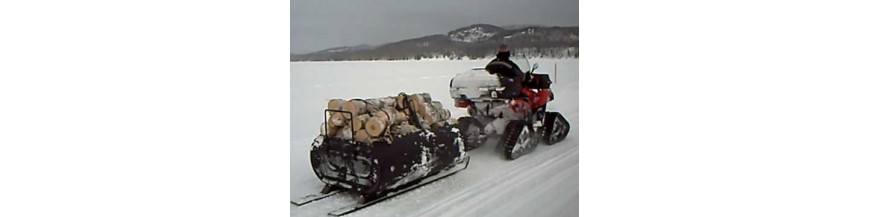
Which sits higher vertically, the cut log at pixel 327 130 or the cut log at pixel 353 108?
the cut log at pixel 353 108

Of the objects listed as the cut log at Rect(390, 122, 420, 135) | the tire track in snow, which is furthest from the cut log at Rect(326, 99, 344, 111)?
the tire track in snow

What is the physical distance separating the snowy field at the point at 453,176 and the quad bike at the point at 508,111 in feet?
0.09

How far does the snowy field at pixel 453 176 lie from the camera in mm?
2189

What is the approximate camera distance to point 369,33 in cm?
227

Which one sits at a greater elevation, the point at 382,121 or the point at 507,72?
the point at 507,72

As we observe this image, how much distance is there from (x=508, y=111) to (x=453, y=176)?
0.39 meters

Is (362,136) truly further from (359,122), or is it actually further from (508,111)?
(508,111)

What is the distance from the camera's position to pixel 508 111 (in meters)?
2.79

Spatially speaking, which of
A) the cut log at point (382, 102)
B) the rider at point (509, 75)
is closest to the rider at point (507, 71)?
the rider at point (509, 75)

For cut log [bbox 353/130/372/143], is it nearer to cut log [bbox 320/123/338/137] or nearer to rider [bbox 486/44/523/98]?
cut log [bbox 320/123/338/137]

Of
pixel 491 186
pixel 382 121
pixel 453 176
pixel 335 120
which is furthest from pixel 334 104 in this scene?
pixel 491 186

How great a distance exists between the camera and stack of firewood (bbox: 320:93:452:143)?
2215 millimetres

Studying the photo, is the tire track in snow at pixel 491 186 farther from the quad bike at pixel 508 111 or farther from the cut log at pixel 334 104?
the cut log at pixel 334 104

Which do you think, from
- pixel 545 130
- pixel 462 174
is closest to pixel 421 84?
pixel 462 174
